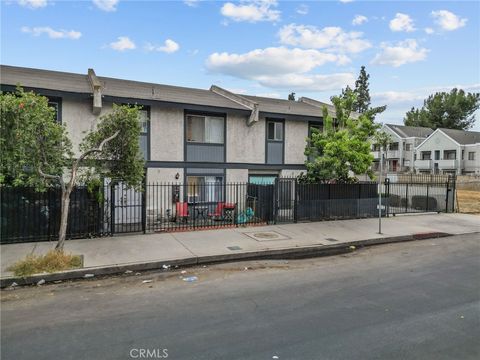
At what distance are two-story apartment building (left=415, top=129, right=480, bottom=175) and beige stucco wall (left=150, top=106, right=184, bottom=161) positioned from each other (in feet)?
157

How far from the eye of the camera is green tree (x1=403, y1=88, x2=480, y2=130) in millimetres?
65312

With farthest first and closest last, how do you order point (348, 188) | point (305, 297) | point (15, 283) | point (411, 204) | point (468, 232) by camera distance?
point (411, 204) < point (348, 188) < point (468, 232) < point (15, 283) < point (305, 297)

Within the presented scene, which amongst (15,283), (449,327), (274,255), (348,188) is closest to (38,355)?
(15,283)

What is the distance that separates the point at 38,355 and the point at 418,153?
63897mm

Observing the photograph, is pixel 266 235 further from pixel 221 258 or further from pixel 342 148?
pixel 342 148

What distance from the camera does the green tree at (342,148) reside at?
50.1ft

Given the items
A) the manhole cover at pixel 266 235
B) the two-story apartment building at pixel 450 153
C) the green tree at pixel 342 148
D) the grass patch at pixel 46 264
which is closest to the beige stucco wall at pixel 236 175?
the green tree at pixel 342 148

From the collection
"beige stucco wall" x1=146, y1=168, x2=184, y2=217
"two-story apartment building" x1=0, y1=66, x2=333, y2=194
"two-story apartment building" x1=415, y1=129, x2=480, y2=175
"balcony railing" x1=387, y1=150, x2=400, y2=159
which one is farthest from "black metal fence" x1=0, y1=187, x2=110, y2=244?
"balcony railing" x1=387, y1=150, x2=400, y2=159

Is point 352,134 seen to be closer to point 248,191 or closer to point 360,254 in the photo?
point 248,191

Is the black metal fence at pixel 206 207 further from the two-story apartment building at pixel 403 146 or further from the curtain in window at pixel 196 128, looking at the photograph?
the two-story apartment building at pixel 403 146

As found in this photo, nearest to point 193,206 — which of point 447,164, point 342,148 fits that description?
point 342,148

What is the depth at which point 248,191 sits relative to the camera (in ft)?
52.3

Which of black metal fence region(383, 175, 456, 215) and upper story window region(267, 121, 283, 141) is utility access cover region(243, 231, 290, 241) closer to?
upper story window region(267, 121, 283, 141)

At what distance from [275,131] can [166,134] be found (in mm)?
5686
